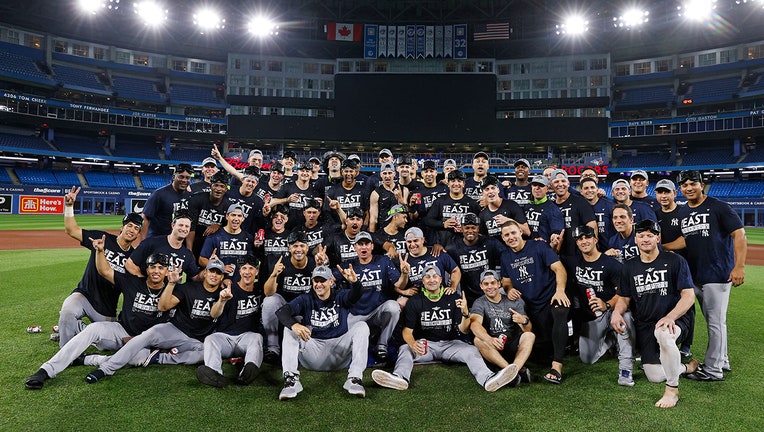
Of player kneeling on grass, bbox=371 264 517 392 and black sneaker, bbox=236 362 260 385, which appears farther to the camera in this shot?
player kneeling on grass, bbox=371 264 517 392

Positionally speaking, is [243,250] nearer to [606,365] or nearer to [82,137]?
[606,365]

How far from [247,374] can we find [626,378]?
5054mm

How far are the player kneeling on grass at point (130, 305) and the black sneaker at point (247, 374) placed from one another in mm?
1704

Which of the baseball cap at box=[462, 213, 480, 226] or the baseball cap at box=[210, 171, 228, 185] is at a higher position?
the baseball cap at box=[210, 171, 228, 185]

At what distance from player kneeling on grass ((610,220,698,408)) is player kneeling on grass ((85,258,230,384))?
5687 millimetres

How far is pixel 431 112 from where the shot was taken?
51.5 meters

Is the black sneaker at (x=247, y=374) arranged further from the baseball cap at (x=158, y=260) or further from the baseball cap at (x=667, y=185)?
the baseball cap at (x=667, y=185)

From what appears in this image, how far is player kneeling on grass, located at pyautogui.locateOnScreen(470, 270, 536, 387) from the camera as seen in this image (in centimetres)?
596

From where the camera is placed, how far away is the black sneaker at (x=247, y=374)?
18.5 feet

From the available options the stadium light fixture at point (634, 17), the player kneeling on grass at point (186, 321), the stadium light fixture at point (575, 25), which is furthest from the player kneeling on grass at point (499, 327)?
the stadium light fixture at point (634, 17)

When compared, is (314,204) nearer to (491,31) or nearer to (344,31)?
(491,31)

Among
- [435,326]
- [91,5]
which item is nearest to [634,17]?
[435,326]

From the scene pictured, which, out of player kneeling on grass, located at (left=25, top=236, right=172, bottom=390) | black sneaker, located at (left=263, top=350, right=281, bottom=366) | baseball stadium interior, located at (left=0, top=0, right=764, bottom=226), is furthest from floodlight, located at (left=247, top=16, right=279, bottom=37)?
black sneaker, located at (left=263, top=350, right=281, bottom=366)

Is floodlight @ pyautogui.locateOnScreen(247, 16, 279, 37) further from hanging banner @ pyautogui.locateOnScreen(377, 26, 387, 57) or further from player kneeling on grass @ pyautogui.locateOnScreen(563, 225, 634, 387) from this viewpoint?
player kneeling on grass @ pyautogui.locateOnScreen(563, 225, 634, 387)
